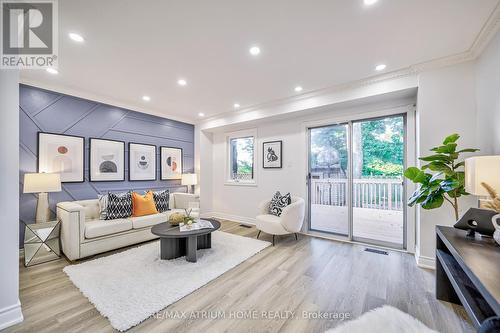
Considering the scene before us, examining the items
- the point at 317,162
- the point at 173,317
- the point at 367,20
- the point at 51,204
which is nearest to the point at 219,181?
the point at 317,162

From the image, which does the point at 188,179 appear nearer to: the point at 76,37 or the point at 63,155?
the point at 63,155

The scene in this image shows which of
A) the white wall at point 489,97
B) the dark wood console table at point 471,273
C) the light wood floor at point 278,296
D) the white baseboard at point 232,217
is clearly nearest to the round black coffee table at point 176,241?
the light wood floor at point 278,296

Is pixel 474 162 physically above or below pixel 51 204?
above

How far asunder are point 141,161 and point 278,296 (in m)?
3.70

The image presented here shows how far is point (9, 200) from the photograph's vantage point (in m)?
1.61

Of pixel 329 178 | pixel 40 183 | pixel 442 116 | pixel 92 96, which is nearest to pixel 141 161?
pixel 92 96

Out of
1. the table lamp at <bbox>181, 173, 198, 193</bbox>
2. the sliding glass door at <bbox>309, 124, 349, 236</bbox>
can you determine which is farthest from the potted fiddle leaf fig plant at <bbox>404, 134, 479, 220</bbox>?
the table lamp at <bbox>181, 173, 198, 193</bbox>

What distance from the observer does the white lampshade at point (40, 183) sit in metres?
2.65

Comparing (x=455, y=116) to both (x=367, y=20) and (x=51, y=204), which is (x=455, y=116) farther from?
(x=51, y=204)

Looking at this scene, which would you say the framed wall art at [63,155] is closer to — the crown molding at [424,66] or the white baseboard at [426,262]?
the crown molding at [424,66]

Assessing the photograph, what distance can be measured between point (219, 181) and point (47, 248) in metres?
3.35

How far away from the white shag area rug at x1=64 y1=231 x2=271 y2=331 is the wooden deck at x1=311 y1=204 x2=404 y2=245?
1482 mm

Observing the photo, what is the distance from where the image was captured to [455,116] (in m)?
2.42

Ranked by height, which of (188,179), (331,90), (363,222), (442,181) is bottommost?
(363,222)
